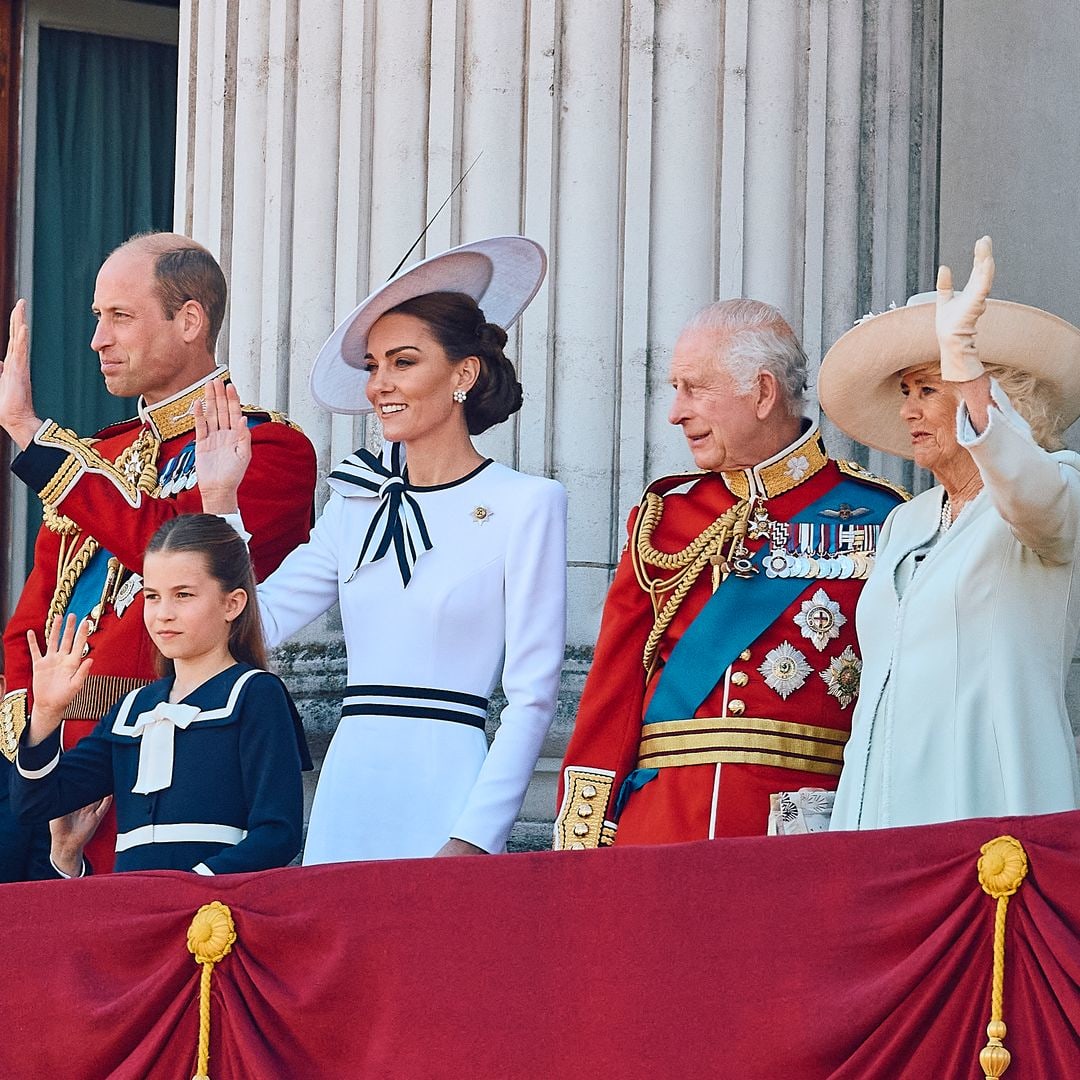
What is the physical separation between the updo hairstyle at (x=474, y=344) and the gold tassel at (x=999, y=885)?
66.8 inches

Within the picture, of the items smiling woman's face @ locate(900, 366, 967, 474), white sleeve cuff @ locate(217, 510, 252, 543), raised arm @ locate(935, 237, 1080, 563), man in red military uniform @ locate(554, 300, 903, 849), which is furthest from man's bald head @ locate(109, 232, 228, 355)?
raised arm @ locate(935, 237, 1080, 563)

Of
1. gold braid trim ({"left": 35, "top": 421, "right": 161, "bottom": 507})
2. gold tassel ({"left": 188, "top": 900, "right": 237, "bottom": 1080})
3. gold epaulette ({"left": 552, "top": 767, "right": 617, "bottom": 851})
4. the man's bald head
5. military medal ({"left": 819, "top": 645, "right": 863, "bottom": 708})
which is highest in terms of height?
the man's bald head

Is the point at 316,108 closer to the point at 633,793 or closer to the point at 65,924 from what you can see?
the point at 633,793

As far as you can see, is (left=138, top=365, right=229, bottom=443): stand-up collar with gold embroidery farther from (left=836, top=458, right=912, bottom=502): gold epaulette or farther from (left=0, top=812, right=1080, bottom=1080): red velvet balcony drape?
(left=0, top=812, right=1080, bottom=1080): red velvet balcony drape

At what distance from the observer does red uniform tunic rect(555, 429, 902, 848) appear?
4297 mm

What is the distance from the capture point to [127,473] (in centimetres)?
493

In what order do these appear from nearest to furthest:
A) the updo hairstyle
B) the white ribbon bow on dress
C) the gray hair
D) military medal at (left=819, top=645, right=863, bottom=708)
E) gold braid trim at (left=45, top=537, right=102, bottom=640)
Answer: the white ribbon bow on dress, military medal at (left=819, top=645, right=863, bottom=708), the gray hair, the updo hairstyle, gold braid trim at (left=45, top=537, right=102, bottom=640)

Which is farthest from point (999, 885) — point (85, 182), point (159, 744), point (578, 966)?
point (85, 182)

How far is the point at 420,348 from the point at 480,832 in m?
0.97

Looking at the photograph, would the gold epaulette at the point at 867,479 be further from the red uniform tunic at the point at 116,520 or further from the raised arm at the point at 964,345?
the red uniform tunic at the point at 116,520

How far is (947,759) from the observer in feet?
12.9

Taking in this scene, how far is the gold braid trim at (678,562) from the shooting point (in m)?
4.45

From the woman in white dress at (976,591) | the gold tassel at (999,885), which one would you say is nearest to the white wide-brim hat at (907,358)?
the woman in white dress at (976,591)

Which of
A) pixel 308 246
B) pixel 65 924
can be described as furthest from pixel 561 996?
pixel 308 246
